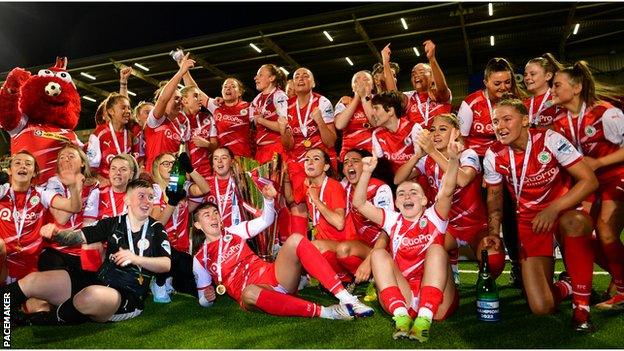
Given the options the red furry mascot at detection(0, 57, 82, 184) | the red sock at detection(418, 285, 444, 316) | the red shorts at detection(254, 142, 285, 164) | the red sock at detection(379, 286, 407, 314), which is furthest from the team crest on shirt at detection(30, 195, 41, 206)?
the red sock at detection(418, 285, 444, 316)

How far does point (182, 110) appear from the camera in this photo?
250 inches

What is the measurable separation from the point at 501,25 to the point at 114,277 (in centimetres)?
1308

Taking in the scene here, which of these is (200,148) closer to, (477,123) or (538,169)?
(477,123)

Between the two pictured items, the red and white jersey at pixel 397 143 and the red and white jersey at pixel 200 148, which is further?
the red and white jersey at pixel 200 148

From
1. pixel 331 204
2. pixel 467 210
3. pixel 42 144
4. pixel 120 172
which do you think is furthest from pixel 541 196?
pixel 42 144

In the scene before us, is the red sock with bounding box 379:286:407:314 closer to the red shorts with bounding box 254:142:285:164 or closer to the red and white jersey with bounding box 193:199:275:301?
the red and white jersey with bounding box 193:199:275:301

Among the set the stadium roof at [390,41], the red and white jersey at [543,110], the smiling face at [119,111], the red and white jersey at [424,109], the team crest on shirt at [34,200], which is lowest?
the team crest on shirt at [34,200]

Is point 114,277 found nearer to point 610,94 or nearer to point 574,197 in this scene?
point 574,197

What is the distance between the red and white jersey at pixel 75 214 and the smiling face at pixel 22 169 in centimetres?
26

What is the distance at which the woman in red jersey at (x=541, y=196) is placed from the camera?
347 cm

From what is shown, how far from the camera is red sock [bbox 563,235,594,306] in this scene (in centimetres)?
331

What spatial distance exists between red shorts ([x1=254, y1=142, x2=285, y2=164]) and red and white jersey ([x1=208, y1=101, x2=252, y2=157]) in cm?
26

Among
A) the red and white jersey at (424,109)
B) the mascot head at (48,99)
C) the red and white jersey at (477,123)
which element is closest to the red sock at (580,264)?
the red and white jersey at (477,123)

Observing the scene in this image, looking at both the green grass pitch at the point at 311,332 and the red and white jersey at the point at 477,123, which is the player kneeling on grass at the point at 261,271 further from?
the red and white jersey at the point at 477,123
